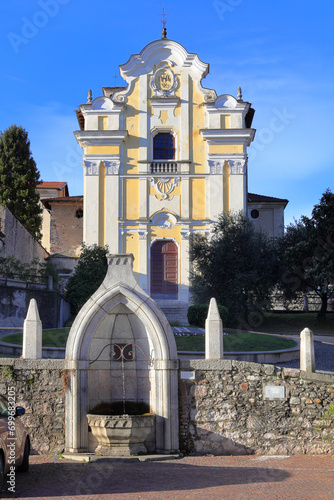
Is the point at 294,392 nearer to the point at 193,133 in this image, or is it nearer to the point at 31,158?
the point at 193,133

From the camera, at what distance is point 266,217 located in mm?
43219

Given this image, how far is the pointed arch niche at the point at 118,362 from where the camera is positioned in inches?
506

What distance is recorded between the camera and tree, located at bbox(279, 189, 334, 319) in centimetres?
3219

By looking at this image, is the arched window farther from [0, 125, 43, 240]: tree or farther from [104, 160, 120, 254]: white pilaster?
[0, 125, 43, 240]: tree

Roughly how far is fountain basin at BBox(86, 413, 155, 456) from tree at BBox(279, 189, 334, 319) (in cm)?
2081

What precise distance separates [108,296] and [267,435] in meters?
4.27

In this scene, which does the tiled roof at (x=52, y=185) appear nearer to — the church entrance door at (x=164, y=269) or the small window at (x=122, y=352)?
the church entrance door at (x=164, y=269)

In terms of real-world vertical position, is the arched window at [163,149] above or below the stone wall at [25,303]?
above

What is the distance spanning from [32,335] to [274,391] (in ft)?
16.5

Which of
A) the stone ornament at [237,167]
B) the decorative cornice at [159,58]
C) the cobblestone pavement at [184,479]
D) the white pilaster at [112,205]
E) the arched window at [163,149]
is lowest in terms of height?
the cobblestone pavement at [184,479]

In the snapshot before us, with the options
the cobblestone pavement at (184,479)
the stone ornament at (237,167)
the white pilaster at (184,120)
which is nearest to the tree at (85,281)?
the white pilaster at (184,120)

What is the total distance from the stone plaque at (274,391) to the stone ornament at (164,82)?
27.4 m

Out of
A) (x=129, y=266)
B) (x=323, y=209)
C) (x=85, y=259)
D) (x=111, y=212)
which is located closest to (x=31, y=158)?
(x=111, y=212)

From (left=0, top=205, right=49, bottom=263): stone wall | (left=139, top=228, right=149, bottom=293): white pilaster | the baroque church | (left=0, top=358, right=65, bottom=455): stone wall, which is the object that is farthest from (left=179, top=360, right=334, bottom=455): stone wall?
(left=139, top=228, right=149, bottom=293): white pilaster
